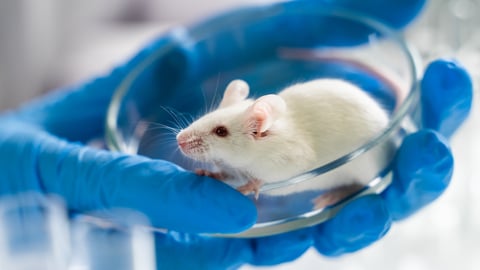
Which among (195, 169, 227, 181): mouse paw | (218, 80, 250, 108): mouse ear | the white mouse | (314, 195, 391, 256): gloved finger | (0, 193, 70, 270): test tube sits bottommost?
(0, 193, 70, 270): test tube

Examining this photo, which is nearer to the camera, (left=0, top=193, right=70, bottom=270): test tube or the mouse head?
the mouse head

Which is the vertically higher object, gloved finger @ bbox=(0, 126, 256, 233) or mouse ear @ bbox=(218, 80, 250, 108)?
mouse ear @ bbox=(218, 80, 250, 108)

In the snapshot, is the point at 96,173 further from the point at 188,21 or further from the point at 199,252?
the point at 188,21

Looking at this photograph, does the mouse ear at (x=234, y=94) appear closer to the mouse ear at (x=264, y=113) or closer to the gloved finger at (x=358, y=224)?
the mouse ear at (x=264, y=113)

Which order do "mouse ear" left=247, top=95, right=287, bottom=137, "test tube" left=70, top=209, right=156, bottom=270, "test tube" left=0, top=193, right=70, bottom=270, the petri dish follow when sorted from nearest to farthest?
"mouse ear" left=247, top=95, right=287, bottom=137
the petri dish
"test tube" left=70, top=209, right=156, bottom=270
"test tube" left=0, top=193, right=70, bottom=270

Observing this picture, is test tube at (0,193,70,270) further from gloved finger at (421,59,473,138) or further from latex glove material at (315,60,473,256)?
gloved finger at (421,59,473,138)

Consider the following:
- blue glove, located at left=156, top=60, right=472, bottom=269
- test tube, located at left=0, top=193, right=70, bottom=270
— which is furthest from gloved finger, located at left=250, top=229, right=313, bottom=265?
test tube, located at left=0, top=193, right=70, bottom=270

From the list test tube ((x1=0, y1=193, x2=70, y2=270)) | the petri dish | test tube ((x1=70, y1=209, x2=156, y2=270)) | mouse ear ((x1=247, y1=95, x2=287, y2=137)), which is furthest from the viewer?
test tube ((x1=0, y1=193, x2=70, y2=270))

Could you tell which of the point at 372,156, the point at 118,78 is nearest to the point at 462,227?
the point at 372,156
